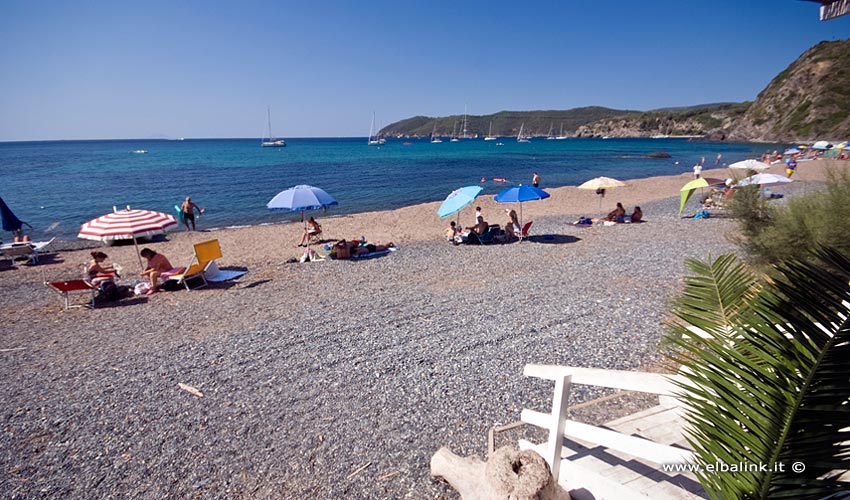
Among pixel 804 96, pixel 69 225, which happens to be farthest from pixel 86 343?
pixel 804 96

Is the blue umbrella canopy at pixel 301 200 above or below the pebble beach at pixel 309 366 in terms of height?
above

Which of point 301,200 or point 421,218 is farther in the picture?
point 421,218

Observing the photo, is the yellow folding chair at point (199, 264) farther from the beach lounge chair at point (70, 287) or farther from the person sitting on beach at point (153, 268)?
the beach lounge chair at point (70, 287)

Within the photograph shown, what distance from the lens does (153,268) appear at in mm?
10031

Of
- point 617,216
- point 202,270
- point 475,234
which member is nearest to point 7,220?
point 202,270

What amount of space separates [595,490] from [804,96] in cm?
10295

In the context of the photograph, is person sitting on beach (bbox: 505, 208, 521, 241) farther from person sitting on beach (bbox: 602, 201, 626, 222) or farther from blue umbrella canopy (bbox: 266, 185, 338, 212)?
blue umbrella canopy (bbox: 266, 185, 338, 212)

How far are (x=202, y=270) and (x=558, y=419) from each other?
32.3 ft

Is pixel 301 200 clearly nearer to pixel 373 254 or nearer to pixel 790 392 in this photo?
pixel 373 254

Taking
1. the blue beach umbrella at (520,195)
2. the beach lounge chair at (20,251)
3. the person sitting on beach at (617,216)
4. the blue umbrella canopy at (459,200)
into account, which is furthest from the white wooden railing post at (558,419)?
the beach lounge chair at (20,251)

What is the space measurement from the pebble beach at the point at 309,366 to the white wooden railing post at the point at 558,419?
133cm

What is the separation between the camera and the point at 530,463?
2.26 m

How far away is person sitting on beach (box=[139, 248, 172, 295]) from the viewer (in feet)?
32.2

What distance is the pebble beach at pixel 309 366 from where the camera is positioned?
3.94 m
